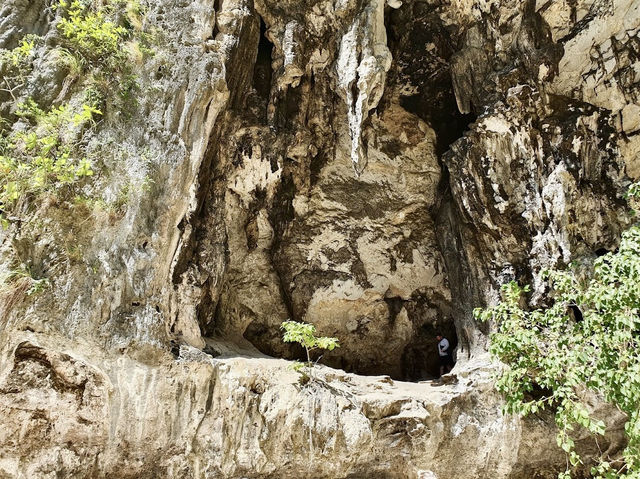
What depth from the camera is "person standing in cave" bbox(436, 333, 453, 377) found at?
9211 millimetres

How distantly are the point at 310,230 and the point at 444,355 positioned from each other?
376cm

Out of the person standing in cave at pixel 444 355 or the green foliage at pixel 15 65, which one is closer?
the green foliage at pixel 15 65

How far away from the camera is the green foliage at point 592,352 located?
5.05 m

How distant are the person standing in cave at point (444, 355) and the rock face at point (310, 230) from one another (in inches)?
21.1

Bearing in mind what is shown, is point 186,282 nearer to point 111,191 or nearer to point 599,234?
point 111,191

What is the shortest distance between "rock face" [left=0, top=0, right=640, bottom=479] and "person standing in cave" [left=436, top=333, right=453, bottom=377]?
53 centimetres

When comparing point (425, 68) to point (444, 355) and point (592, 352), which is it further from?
point (592, 352)

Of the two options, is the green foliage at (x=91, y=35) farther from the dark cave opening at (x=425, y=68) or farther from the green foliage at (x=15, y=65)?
the dark cave opening at (x=425, y=68)

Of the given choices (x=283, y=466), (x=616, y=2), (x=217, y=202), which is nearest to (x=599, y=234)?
(x=616, y=2)

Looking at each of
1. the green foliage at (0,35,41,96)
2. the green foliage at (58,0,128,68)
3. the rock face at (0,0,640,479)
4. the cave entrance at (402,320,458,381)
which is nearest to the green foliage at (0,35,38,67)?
the green foliage at (0,35,41,96)

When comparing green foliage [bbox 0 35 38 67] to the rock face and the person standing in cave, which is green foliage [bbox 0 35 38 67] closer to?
the rock face

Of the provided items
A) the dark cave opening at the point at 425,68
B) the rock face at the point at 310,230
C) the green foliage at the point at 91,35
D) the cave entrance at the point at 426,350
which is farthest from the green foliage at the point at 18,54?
the cave entrance at the point at 426,350

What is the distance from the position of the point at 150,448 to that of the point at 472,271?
5.97 m

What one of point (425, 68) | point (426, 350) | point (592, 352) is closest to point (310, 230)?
point (426, 350)
